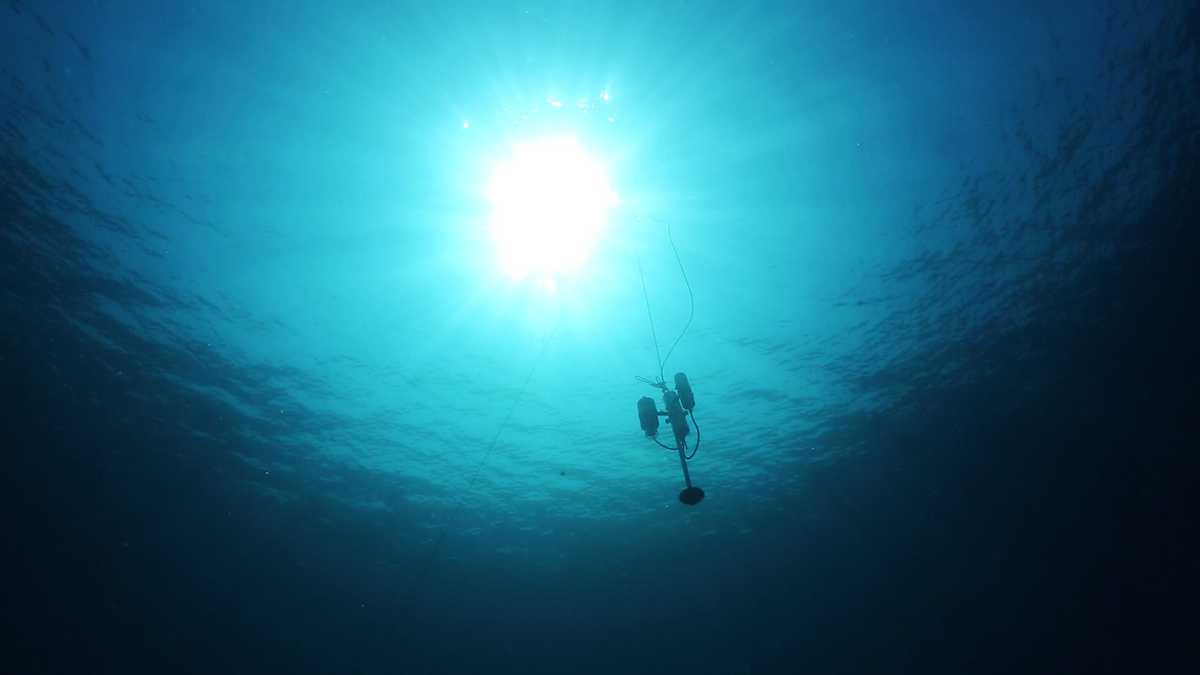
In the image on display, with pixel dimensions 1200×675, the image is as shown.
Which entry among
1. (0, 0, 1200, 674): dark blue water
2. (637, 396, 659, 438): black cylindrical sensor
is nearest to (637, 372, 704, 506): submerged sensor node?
(637, 396, 659, 438): black cylindrical sensor

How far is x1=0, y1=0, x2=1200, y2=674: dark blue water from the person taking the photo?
7449 mm

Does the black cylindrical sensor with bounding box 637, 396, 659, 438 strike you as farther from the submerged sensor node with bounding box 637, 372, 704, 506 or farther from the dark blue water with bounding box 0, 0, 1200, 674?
the dark blue water with bounding box 0, 0, 1200, 674

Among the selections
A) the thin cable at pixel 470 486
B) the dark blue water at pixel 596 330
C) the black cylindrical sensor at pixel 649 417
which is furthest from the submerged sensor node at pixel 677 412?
the thin cable at pixel 470 486

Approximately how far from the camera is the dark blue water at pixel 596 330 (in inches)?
293

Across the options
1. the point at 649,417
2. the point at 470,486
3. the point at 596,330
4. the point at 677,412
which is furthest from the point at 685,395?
the point at 470,486

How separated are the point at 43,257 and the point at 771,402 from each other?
17.2 metres

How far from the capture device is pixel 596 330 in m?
11.5

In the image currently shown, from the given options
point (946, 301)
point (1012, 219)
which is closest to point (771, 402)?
point (946, 301)

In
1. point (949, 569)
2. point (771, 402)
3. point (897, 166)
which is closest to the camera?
point (897, 166)

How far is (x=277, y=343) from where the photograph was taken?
11.8m

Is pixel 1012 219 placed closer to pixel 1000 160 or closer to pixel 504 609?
pixel 1000 160

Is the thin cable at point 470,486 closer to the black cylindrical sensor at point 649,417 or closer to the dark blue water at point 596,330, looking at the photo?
the dark blue water at point 596,330

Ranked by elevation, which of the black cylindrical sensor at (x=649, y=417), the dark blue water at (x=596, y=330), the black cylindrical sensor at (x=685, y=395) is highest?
the dark blue water at (x=596, y=330)

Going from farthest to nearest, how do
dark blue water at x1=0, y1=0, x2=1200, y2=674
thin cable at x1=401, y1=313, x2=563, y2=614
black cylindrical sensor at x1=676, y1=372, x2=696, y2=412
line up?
1. thin cable at x1=401, y1=313, x2=563, y2=614
2. dark blue water at x1=0, y1=0, x2=1200, y2=674
3. black cylindrical sensor at x1=676, y1=372, x2=696, y2=412
